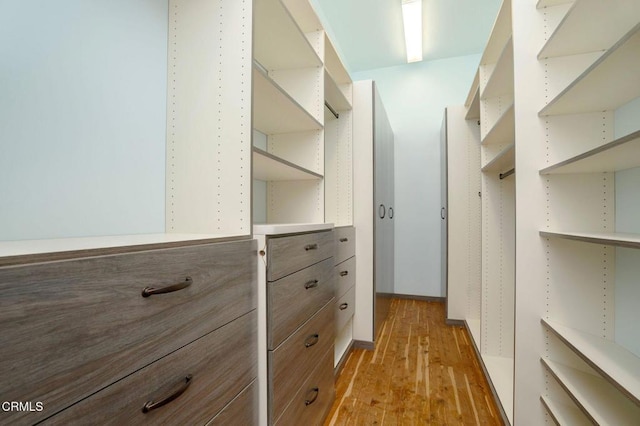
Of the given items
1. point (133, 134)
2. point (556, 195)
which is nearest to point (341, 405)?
point (556, 195)

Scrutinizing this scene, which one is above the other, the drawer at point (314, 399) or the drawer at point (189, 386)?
the drawer at point (189, 386)

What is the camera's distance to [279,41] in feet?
4.86

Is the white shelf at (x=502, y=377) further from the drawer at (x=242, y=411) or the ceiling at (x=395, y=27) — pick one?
the ceiling at (x=395, y=27)

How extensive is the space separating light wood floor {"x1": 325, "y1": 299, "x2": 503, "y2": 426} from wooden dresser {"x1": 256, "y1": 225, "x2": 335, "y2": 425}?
0.78ft

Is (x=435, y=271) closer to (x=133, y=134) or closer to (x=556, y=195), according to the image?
(x=556, y=195)

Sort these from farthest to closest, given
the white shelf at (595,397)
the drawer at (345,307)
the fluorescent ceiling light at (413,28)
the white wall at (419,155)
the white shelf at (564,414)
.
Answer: the white wall at (419,155) → the fluorescent ceiling light at (413,28) → the drawer at (345,307) → the white shelf at (564,414) → the white shelf at (595,397)

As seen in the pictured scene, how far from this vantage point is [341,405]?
1.63 m

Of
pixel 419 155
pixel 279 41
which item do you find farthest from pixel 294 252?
pixel 419 155

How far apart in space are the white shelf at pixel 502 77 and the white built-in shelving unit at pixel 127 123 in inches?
49.8

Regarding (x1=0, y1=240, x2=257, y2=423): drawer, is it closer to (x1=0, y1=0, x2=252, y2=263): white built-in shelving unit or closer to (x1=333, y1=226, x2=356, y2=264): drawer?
(x1=0, y1=0, x2=252, y2=263): white built-in shelving unit

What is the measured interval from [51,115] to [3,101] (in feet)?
0.30

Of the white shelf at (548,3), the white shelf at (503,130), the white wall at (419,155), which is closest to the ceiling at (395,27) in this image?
the white wall at (419,155)

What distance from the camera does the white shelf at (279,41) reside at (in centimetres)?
126

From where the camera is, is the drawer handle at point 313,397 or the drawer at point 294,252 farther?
the drawer handle at point 313,397
